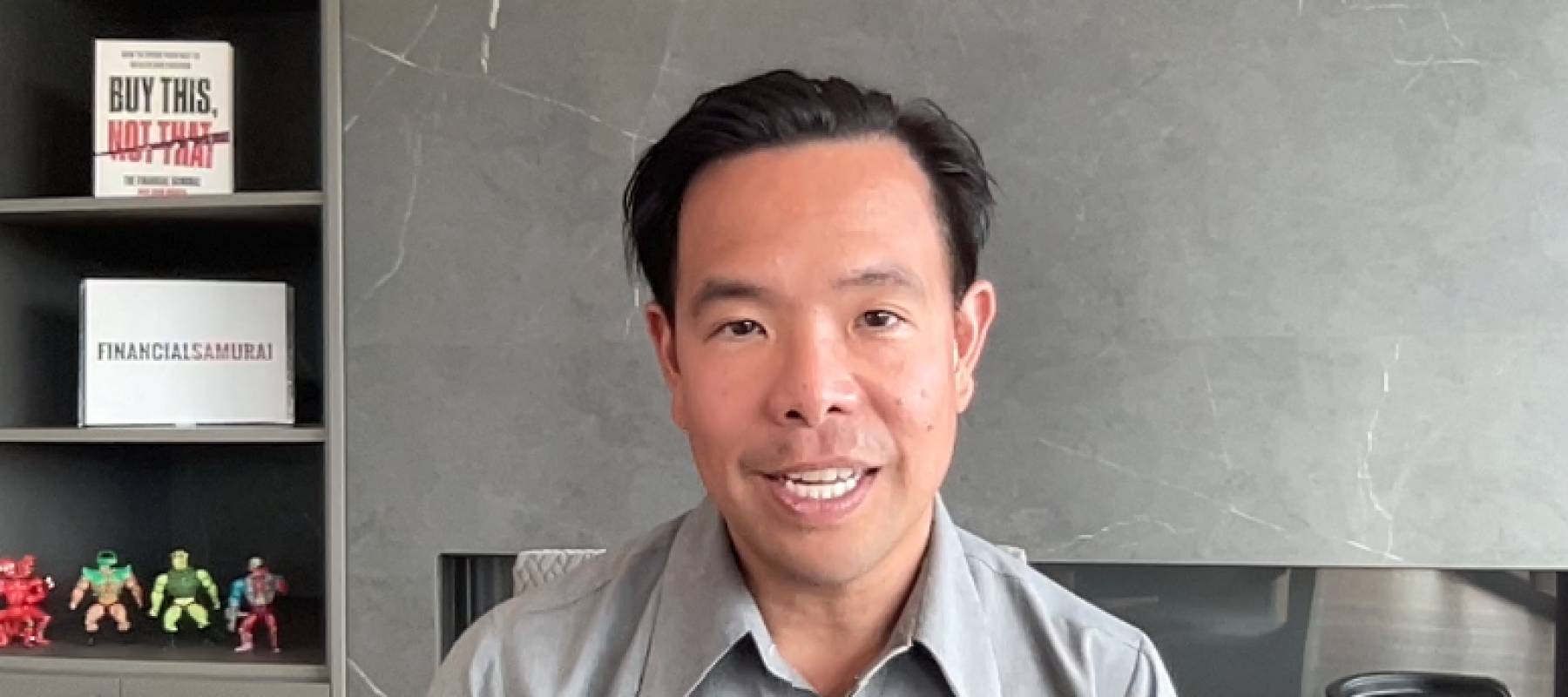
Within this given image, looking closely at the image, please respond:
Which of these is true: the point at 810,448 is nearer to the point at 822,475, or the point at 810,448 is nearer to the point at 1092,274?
the point at 822,475

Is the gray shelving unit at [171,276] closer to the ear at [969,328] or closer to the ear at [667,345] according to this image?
the ear at [667,345]

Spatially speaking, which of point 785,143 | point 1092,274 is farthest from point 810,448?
point 1092,274

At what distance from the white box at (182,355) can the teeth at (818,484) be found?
1218 millimetres

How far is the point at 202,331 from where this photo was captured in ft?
6.03

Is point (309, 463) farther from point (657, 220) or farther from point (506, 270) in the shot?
point (657, 220)

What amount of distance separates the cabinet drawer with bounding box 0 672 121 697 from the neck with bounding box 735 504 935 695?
128 centimetres

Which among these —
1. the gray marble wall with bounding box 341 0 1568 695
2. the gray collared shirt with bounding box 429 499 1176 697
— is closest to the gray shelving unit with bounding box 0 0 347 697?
the gray marble wall with bounding box 341 0 1568 695

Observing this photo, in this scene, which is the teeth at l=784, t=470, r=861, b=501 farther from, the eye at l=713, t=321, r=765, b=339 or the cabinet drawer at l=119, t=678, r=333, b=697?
the cabinet drawer at l=119, t=678, r=333, b=697

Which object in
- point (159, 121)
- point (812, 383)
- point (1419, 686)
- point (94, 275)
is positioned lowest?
point (1419, 686)

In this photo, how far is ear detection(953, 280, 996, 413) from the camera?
997mm

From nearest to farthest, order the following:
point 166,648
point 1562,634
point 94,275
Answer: point 1562,634, point 166,648, point 94,275

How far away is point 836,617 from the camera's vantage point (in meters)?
0.98

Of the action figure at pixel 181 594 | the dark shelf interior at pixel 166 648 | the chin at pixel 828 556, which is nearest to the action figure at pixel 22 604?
the dark shelf interior at pixel 166 648

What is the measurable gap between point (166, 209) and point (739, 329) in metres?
1.29
